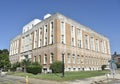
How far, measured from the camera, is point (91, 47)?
2012 inches

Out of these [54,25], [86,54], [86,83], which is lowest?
[86,83]

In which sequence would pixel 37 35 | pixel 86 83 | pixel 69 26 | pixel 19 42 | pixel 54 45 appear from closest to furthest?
pixel 86 83
pixel 54 45
pixel 69 26
pixel 37 35
pixel 19 42

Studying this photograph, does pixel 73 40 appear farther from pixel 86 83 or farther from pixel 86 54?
pixel 86 83

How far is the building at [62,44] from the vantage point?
3766cm

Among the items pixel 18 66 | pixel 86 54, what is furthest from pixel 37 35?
pixel 86 54

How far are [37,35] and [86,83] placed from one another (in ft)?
97.8

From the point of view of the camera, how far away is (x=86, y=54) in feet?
155

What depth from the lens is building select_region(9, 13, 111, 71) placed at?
37.7 m

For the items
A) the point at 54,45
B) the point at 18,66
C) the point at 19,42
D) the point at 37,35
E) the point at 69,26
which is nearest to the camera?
the point at 54,45

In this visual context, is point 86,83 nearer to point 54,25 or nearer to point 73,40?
point 54,25

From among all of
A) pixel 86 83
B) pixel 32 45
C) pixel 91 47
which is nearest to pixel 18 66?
pixel 32 45

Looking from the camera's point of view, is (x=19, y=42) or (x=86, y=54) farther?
(x=19, y=42)

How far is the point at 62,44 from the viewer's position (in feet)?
123

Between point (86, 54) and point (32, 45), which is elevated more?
point (32, 45)
